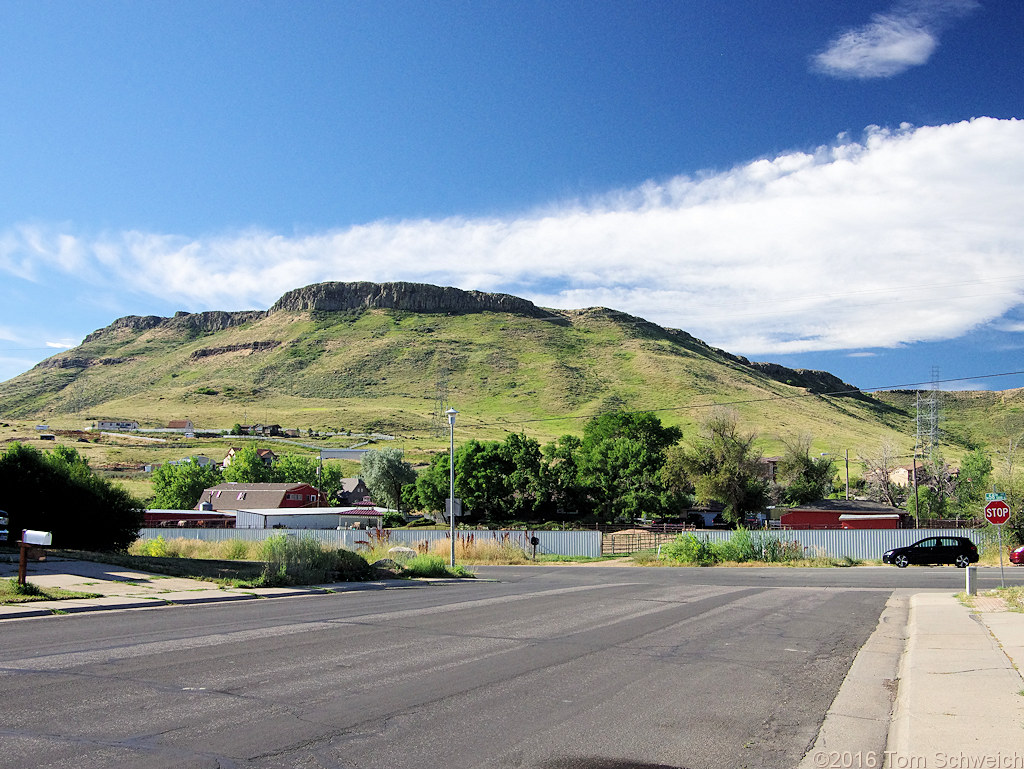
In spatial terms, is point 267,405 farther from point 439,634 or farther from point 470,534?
point 439,634

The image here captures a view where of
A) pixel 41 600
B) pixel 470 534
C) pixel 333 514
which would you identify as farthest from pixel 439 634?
pixel 333 514

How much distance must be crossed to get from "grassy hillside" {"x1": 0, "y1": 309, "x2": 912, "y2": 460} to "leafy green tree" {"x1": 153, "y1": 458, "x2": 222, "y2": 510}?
107ft

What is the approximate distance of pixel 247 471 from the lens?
90875mm

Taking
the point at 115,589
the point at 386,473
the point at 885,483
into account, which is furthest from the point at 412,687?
the point at 885,483

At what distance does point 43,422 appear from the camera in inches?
5856

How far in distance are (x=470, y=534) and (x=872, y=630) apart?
32100mm

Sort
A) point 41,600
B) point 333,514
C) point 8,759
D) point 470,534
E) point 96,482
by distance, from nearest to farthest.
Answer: point 8,759, point 41,600, point 96,482, point 470,534, point 333,514

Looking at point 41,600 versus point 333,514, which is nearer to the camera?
point 41,600

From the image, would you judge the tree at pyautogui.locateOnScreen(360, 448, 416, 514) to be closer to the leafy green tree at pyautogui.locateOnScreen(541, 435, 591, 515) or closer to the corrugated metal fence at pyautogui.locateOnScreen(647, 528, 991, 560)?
the leafy green tree at pyautogui.locateOnScreen(541, 435, 591, 515)

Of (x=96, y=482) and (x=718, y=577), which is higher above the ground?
(x=96, y=482)

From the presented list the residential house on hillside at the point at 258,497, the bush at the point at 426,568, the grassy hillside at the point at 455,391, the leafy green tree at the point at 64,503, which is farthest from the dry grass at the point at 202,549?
the grassy hillside at the point at 455,391

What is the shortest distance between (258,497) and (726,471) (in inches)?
1797

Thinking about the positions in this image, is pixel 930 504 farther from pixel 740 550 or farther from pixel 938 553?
pixel 740 550

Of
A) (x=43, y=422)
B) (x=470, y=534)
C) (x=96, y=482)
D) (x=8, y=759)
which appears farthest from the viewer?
(x=43, y=422)
